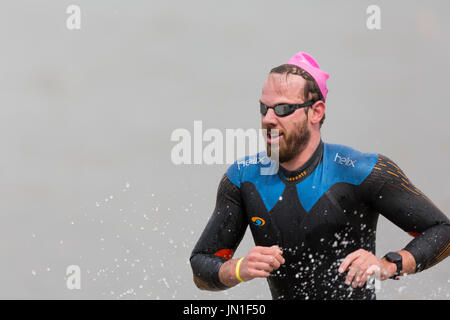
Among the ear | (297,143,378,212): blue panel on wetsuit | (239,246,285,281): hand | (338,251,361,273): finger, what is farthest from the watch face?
the ear

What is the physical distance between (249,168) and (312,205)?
20.0 inches

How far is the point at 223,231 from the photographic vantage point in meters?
5.47

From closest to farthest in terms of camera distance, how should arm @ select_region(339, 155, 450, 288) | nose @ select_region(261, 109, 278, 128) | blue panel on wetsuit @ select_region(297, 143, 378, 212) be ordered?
1. arm @ select_region(339, 155, 450, 288)
2. nose @ select_region(261, 109, 278, 128)
3. blue panel on wetsuit @ select_region(297, 143, 378, 212)

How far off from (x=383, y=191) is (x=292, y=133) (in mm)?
674

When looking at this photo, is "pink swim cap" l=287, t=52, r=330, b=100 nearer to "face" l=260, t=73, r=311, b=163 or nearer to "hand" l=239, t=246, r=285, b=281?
"face" l=260, t=73, r=311, b=163

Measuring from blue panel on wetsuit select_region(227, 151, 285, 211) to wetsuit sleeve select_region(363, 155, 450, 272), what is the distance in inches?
22.6

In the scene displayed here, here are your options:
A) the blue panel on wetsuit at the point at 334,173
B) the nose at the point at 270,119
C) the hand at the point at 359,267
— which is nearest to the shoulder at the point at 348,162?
the blue panel on wetsuit at the point at 334,173

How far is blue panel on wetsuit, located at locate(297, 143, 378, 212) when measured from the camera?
5285 millimetres

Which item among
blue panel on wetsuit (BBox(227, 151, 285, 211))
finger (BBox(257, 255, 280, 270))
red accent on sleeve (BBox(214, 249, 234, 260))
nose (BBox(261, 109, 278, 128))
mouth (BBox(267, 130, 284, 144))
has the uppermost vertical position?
nose (BBox(261, 109, 278, 128))

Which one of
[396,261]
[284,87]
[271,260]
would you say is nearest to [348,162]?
[284,87]

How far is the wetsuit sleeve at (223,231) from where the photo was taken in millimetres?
5430

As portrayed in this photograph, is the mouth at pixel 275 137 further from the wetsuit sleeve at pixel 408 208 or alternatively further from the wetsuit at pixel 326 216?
the wetsuit sleeve at pixel 408 208

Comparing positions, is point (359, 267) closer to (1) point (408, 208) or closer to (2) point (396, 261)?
(2) point (396, 261)

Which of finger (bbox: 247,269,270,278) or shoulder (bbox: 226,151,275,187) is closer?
finger (bbox: 247,269,270,278)
